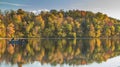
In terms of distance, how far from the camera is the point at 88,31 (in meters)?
81.2

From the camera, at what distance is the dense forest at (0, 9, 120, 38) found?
226ft

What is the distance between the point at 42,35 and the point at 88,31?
1260 centimetres

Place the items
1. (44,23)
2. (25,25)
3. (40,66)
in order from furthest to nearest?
(44,23) → (25,25) → (40,66)

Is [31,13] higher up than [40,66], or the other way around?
[31,13]

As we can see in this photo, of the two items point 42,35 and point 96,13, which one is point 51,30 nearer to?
point 42,35

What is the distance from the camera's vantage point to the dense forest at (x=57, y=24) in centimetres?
6900

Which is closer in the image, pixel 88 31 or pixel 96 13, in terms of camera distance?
pixel 88 31

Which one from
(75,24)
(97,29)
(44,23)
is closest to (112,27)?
(97,29)

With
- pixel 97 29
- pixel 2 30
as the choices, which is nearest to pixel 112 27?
pixel 97 29

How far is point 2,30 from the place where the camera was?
→ 2576 inches

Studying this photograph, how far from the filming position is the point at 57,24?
76.2m

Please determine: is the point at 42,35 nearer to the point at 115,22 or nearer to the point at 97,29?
the point at 97,29

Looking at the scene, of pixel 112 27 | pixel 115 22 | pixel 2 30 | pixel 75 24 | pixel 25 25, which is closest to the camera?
pixel 2 30

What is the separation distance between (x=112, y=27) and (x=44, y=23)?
1973 centimetres
